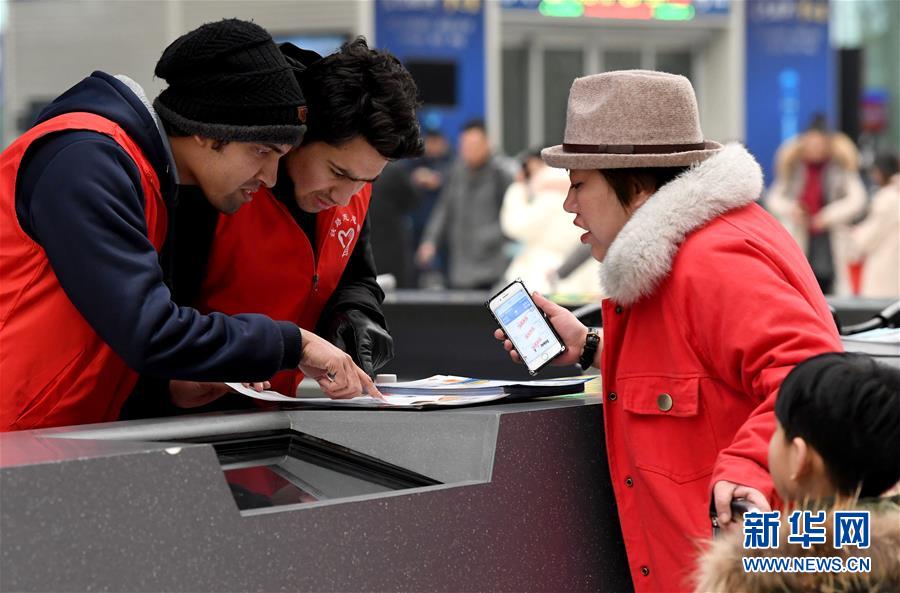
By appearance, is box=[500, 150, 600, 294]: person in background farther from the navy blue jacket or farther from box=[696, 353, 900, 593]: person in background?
box=[696, 353, 900, 593]: person in background

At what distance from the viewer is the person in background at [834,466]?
63.4 inches

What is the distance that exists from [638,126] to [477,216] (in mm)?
6964

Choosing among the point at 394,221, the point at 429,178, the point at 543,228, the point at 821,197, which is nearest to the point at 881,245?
the point at 821,197

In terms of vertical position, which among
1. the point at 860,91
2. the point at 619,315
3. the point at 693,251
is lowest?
the point at 860,91

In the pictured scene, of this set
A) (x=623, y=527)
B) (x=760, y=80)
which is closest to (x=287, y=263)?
(x=623, y=527)

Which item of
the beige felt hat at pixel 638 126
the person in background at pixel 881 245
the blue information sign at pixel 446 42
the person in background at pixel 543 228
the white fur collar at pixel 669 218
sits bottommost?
the person in background at pixel 881 245

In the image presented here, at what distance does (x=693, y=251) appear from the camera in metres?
1.94

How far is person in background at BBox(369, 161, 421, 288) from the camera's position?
8992 mm

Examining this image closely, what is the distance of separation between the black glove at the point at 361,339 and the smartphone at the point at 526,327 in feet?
0.83

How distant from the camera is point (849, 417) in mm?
1608

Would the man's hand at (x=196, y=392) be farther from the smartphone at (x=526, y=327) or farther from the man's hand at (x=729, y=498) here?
the man's hand at (x=729, y=498)

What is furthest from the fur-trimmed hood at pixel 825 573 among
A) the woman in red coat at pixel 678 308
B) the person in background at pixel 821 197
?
the person in background at pixel 821 197

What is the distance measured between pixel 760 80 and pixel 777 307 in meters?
14.1

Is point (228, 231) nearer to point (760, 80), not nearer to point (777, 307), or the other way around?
point (777, 307)
